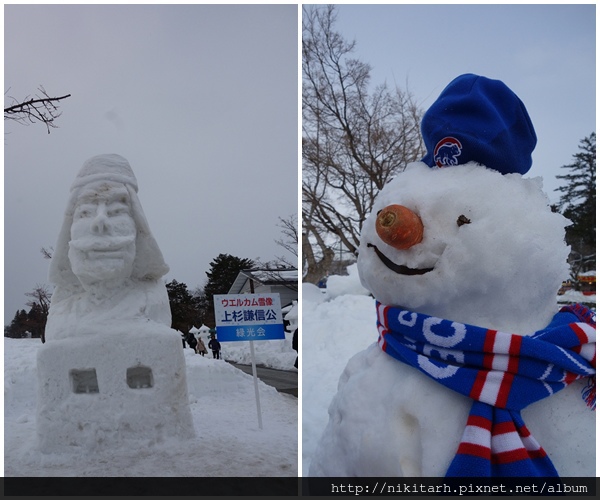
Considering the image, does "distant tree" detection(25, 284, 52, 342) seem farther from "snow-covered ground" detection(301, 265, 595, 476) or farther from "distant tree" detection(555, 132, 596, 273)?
"distant tree" detection(555, 132, 596, 273)

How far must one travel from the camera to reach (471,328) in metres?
1.86

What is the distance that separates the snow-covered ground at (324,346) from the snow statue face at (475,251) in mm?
535

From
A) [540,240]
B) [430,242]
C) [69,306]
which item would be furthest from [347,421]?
[69,306]

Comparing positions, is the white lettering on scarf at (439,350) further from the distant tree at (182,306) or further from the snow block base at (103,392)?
the distant tree at (182,306)


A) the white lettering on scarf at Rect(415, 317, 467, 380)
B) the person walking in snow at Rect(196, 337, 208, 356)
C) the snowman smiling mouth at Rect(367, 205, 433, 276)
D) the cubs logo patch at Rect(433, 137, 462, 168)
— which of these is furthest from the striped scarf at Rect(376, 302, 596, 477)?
the person walking in snow at Rect(196, 337, 208, 356)

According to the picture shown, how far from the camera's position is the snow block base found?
3514mm

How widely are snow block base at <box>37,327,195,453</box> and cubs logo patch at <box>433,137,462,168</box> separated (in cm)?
231

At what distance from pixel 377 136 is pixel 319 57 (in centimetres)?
172

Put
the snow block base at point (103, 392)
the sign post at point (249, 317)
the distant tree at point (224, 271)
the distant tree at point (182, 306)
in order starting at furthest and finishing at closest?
the distant tree at point (182, 306) → the distant tree at point (224, 271) → the sign post at point (249, 317) → the snow block base at point (103, 392)

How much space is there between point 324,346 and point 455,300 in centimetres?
329

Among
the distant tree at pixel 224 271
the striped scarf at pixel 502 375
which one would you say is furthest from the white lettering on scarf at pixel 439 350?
the distant tree at pixel 224 271

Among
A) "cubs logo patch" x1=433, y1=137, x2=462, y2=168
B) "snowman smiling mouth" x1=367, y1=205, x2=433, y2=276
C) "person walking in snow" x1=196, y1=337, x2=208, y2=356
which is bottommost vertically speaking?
"person walking in snow" x1=196, y1=337, x2=208, y2=356

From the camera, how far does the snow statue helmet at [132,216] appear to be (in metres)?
3.77

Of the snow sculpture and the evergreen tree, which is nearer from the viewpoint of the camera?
the snow sculpture
